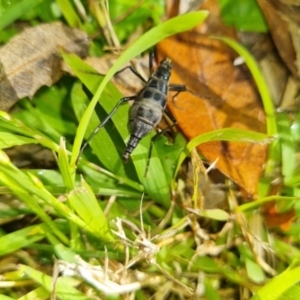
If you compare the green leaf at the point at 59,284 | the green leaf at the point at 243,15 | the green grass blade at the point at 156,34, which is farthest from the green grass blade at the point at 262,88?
the green leaf at the point at 59,284

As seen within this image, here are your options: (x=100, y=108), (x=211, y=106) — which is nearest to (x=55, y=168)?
(x=100, y=108)

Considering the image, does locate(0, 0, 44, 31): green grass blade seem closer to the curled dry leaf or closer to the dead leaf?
the curled dry leaf

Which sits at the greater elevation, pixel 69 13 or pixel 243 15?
pixel 69 13

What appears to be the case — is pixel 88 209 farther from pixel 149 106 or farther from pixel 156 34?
pixel 156 34

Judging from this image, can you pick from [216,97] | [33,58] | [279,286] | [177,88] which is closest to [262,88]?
[216,97]

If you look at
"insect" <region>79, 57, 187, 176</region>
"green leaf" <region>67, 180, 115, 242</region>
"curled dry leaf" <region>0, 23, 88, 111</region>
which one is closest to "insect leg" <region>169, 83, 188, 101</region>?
"insect" <region>79, 57, 187, 176</region>
